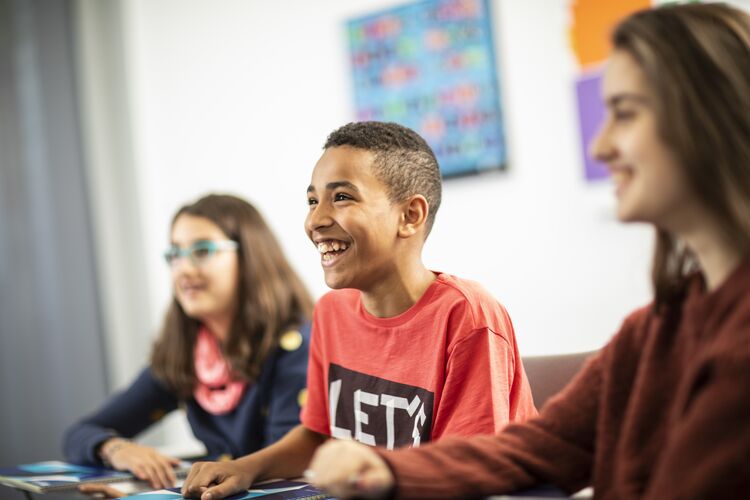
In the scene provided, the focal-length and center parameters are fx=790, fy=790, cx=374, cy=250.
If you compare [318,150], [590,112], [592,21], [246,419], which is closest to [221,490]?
[246,419]

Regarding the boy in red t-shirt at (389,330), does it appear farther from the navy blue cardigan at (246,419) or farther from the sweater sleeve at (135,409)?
the sweater sleeve at (135,409)

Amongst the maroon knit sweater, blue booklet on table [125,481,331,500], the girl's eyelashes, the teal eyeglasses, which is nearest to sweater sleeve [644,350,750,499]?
the maroon knit sweater

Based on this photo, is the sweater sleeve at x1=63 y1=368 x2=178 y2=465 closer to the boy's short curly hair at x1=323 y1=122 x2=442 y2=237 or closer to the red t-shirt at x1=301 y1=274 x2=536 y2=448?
the red t-shirt at x1=301 y1=274 x2=536 y2=448

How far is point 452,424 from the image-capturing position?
3.97 ft

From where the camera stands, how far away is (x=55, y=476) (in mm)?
1652

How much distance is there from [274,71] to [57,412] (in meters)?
1.75

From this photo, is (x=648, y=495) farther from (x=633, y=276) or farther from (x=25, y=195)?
(x=25, y=195)

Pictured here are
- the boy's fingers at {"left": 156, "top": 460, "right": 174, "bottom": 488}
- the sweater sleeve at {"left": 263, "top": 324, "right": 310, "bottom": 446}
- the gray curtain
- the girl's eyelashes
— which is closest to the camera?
the girl's eyelashes

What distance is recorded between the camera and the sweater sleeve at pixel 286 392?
1.89 m

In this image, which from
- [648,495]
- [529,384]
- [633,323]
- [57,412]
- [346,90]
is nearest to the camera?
[648,495]

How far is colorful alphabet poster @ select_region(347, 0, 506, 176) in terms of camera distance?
9.16 feet

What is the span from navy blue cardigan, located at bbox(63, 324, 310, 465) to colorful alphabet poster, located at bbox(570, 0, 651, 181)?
1141 mm

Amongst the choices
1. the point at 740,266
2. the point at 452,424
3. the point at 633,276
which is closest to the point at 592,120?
the point at 633,276

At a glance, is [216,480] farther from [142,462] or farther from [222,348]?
[222,348]
